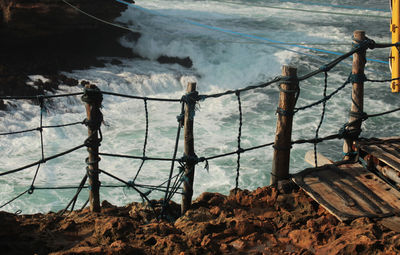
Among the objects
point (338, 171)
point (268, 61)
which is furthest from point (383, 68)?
point (338, 171)

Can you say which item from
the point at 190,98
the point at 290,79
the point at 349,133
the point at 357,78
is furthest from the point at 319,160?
the point at 190,98

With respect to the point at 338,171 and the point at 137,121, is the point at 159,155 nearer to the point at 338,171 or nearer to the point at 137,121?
the point at 137,121

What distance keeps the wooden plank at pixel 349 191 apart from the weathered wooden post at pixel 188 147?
96cm

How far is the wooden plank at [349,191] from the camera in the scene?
4078mm

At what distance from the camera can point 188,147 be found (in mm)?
4535

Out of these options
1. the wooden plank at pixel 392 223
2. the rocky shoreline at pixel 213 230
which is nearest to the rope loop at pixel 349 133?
the rocky shoreline at pixel 213 230

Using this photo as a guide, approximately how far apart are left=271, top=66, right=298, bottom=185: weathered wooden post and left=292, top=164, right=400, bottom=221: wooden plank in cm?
19

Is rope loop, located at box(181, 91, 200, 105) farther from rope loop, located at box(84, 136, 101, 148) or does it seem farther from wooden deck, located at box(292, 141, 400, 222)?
wooden deck, located at box(292, 141, 400, 222)

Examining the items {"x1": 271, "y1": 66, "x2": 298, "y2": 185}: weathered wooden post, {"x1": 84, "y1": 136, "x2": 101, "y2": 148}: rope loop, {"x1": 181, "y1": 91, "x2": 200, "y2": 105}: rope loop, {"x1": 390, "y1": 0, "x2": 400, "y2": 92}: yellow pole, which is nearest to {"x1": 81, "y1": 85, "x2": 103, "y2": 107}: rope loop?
{"x1": 84, "y1": 136, "x2": 101, "y2": 148}: rope loop

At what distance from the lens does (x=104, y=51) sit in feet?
56.4

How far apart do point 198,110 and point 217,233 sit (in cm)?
357

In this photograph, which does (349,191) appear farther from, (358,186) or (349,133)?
(349,133)

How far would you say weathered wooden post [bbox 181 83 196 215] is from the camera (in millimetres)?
4398

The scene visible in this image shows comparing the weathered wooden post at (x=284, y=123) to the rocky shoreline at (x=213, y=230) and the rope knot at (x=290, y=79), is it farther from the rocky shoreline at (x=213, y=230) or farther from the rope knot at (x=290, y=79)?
the rocky shoreline at (x=213, y=230)
